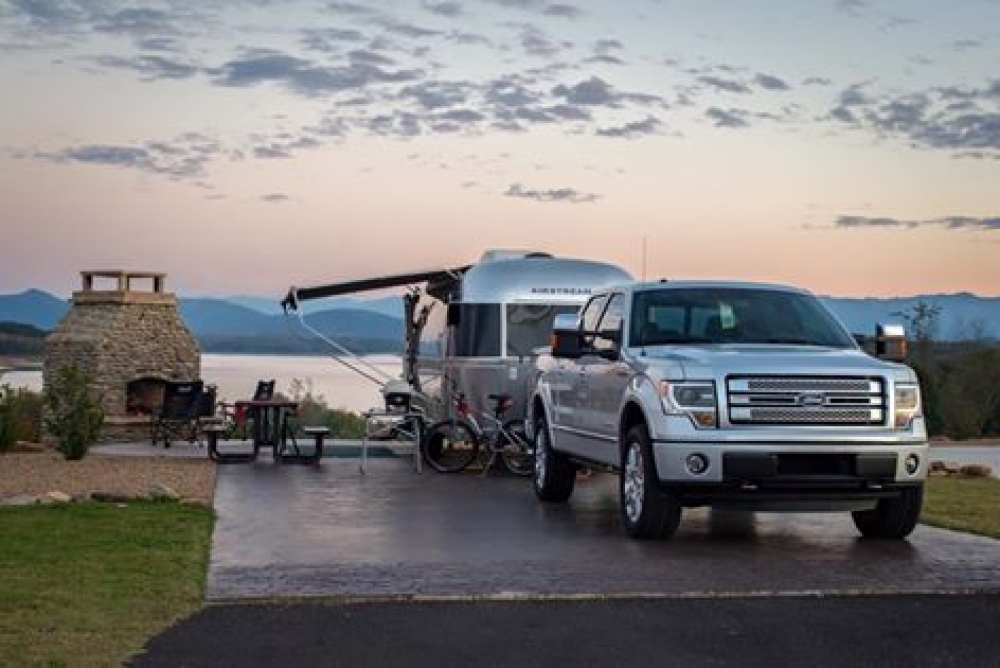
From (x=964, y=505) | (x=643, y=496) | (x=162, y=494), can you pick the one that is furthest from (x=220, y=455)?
(x=643, y=496)

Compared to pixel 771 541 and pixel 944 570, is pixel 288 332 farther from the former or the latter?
pixel 944 570

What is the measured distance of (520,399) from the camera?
18.2m

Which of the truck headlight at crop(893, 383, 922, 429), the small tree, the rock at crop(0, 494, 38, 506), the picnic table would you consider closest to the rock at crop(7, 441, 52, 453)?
the small tree

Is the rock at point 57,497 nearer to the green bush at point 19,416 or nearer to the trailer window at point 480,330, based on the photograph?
the trailer window at point 480,330

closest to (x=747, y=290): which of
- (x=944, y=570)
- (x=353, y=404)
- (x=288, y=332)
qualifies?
(x=944, y=570)

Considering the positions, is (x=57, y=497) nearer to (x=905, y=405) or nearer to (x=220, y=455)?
(x=220, y=455)

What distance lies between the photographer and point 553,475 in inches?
551

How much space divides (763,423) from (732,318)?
1642 millimetres

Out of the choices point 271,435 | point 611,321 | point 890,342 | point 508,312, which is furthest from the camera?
point 271,435

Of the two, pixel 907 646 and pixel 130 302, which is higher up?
pixel 130 302

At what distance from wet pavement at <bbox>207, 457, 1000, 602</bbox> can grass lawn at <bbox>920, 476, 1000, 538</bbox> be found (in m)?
0.42

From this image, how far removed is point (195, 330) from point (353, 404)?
294 inches

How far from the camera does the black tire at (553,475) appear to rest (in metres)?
14.0

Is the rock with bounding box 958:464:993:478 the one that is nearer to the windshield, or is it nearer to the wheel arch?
the windshield
